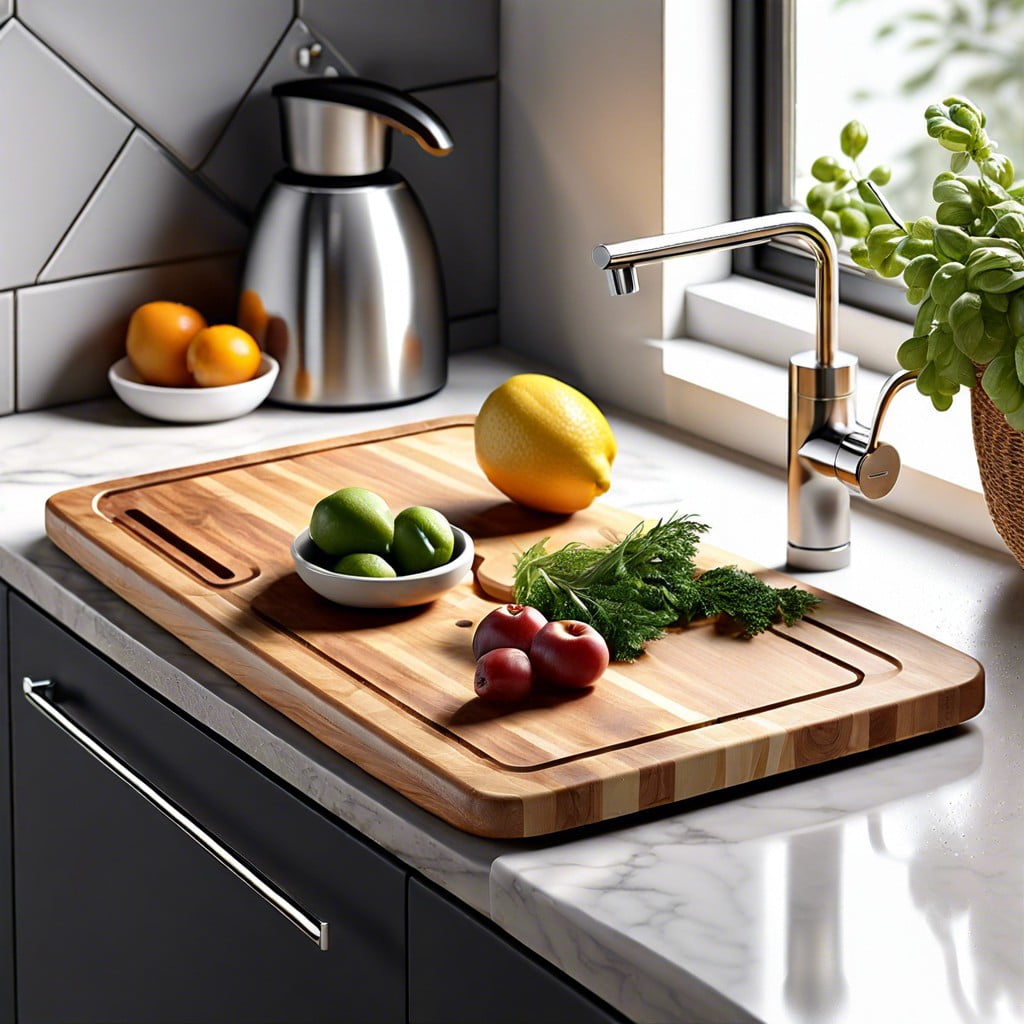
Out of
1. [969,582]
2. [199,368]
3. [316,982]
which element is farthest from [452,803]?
[199,368]

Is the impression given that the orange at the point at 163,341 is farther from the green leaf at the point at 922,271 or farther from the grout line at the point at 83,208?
the green leaf at the point at 922,271

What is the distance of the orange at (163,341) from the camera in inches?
69.0

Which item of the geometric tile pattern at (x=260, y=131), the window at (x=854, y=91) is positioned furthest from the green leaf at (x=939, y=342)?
the geometric tile pattern at (x=260, y=131)

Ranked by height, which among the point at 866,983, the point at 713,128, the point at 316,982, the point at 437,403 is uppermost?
the point at 713,128

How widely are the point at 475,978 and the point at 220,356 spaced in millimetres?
898

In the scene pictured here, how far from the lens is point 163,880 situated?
133 centimetres

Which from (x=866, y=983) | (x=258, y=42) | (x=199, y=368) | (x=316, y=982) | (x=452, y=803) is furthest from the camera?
(x=258, y=42)

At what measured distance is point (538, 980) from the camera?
37.1 inches

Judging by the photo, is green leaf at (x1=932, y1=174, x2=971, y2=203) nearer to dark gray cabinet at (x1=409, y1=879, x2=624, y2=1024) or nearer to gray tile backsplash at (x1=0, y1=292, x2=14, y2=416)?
dark gray cabinet at (x1=409, y1=879, x2=624, y2=1024)

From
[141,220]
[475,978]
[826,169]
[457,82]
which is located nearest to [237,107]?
[141,220]

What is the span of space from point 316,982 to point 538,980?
255 mm

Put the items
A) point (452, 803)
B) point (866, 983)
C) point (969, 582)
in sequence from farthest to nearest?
point (969, 582), point (452, 803), point (866, 983)

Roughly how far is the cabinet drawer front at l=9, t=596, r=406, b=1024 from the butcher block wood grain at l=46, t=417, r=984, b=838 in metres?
0.07

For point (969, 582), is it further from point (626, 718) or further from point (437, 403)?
point (437, 403)
